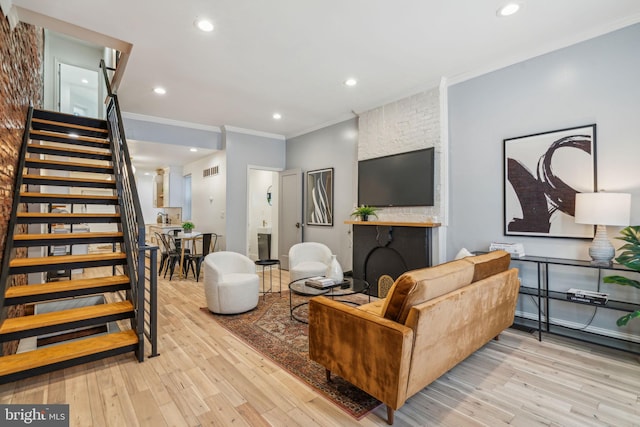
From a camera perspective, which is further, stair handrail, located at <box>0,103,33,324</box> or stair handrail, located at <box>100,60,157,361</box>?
stair handrail, located at <box>100,60,157,361</box>

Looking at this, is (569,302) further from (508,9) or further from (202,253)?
(202,253)

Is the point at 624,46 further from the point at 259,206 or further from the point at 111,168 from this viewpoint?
the point at 259,206

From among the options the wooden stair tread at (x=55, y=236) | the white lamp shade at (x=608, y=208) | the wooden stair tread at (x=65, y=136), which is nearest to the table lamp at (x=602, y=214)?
the white lamp shade at (x=608, y=208)

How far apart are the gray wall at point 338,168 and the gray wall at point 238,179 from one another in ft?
3.99

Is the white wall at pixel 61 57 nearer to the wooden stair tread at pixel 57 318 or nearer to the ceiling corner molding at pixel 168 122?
the ceiling corner molding at pixel 168 122

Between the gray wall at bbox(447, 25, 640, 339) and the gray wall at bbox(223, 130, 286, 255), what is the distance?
4065 millimetres

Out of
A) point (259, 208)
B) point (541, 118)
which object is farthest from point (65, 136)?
point (541, 118)

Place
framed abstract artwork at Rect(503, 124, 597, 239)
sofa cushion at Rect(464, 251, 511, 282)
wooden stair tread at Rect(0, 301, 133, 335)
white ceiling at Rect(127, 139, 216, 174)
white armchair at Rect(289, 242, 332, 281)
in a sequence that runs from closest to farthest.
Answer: wooden stair tread at Rect(0, 301, 133, 335) → sofa cushion at Rect(464, 251, 511, 282) → framed abstract artwork at Rect(503, 124, 597, 239) → white armchair at Rect(289, 242, 332, 281) → white ceiling at Rect(127, 139, 216, 174)

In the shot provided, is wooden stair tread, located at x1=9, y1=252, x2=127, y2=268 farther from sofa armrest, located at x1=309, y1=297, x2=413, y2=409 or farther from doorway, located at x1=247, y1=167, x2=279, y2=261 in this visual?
doorway, located at x1=247, y1=167, x2=279, y2=261

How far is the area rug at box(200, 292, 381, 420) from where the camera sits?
2.06 m

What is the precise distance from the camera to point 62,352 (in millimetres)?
2348

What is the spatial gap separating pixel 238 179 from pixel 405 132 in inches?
139

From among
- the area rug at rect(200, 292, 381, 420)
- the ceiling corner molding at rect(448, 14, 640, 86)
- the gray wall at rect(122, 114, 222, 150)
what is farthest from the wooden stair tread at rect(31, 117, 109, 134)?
the ceiling corner molding at rect(448, 14, 640, 86)

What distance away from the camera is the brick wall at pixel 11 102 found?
2.70 meters
